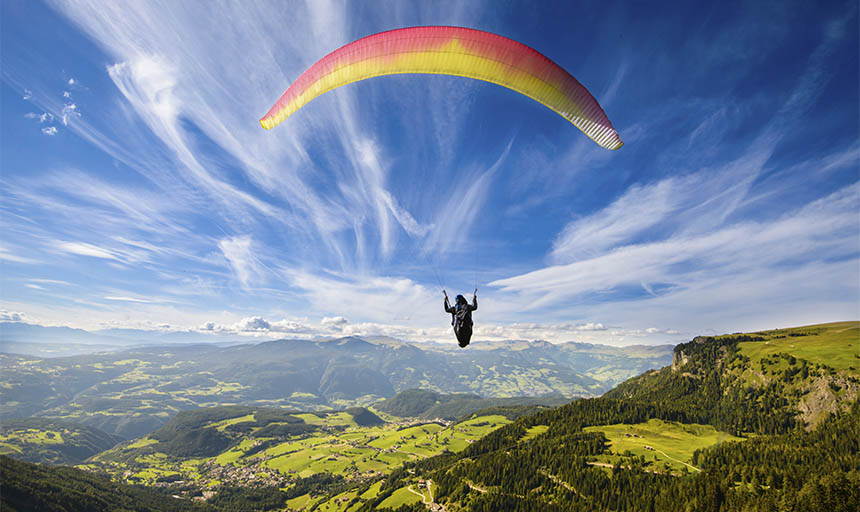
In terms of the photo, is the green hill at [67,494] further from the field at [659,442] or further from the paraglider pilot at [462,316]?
the field at [659,442]

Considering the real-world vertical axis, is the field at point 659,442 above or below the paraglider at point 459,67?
below

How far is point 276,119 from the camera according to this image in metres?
16.6

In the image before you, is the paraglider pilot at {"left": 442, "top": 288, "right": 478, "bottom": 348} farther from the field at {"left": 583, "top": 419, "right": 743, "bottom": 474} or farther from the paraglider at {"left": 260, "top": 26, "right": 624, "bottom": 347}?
the field at {"left": 583, "top": 419, "right": 743, "bottom": 474}

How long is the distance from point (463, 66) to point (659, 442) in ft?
528

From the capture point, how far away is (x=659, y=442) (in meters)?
126

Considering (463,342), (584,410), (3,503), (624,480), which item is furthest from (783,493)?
(3,503)

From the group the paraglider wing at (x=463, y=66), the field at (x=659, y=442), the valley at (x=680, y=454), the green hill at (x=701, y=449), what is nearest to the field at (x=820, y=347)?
the green hill at (x=701, y=449)

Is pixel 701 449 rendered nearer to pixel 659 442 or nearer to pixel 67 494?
pixel 659 442

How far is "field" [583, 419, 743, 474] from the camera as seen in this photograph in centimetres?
10794

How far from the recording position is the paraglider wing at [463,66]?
14789mm

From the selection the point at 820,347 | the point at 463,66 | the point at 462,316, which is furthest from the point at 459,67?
the point at 820,347

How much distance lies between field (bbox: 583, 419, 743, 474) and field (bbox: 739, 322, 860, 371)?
56.7 meters

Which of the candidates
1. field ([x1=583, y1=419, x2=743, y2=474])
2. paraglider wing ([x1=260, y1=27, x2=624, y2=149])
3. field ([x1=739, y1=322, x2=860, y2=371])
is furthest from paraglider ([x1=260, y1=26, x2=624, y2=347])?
field ([x1=739, y1=322, x2=860, y2=371])

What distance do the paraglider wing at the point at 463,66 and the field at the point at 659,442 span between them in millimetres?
128343
